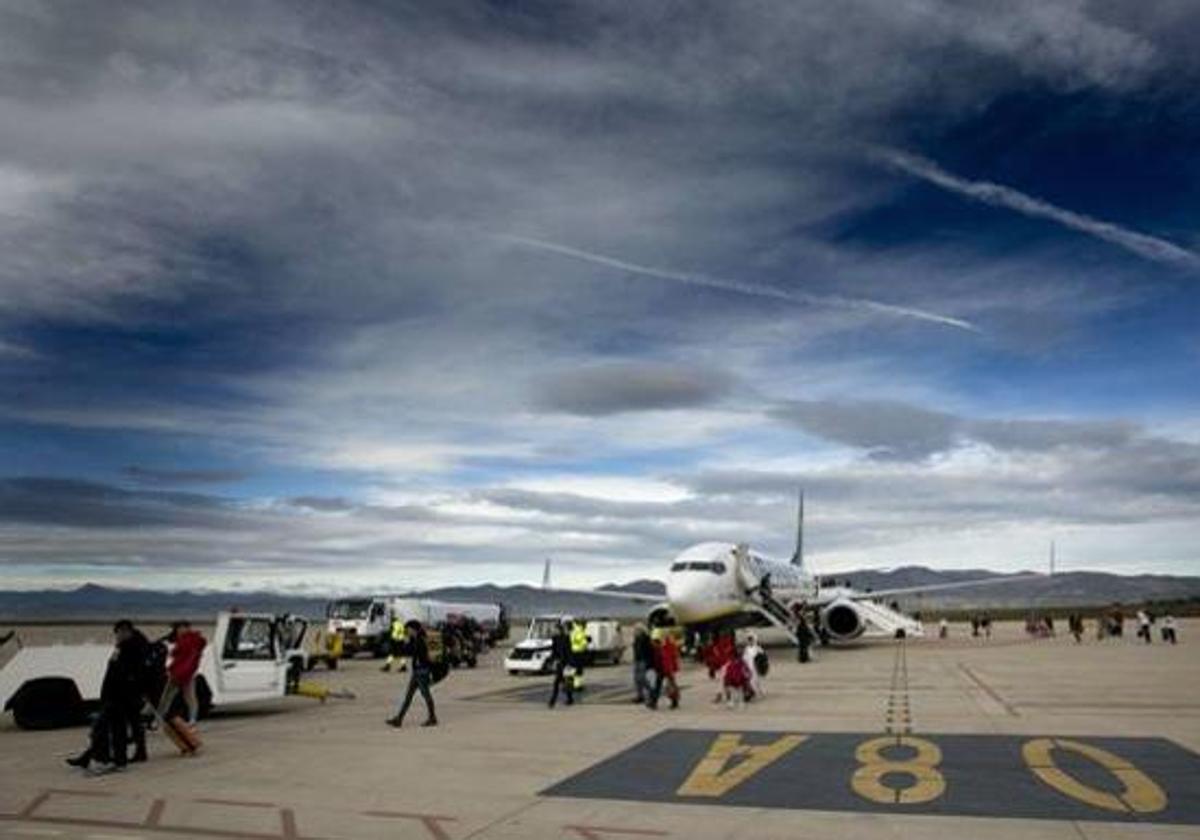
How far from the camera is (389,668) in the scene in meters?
38.3

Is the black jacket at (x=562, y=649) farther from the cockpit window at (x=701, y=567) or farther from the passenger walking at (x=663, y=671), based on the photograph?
the cockpit window at (x=701, y=567)

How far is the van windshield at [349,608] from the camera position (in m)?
48.7

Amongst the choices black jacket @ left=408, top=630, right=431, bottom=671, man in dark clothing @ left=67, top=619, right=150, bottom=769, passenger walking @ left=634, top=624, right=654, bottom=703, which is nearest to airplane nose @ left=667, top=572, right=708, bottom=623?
passenger walking @ left=634, top=624, right=654, bottom=703

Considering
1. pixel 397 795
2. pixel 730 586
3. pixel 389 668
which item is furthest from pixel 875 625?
pixel 397 795

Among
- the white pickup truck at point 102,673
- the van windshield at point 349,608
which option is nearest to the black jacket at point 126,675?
the white pickup truck at point 102,673

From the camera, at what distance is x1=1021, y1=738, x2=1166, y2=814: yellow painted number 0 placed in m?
11.4

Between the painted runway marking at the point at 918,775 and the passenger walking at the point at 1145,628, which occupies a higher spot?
the passenger walking at the point at 1145,628

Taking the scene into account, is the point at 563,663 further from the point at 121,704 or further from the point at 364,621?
the point at 364,621

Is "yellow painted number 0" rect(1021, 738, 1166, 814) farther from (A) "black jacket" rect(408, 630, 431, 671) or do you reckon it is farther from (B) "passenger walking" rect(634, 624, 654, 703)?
(A) "black jacket" rect(408, 630, 431, 671)

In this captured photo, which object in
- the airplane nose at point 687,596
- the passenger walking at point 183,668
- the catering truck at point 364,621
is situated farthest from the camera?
the catering truck at point 364,621

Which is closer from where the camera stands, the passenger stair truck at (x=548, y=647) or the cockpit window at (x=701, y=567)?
the passenger stair truck at (x=548, y=647)

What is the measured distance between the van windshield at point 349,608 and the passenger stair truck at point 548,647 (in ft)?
42.0

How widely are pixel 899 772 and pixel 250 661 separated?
13439 millimetres

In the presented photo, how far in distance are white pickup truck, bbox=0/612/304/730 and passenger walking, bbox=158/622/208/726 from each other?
2224 mm
